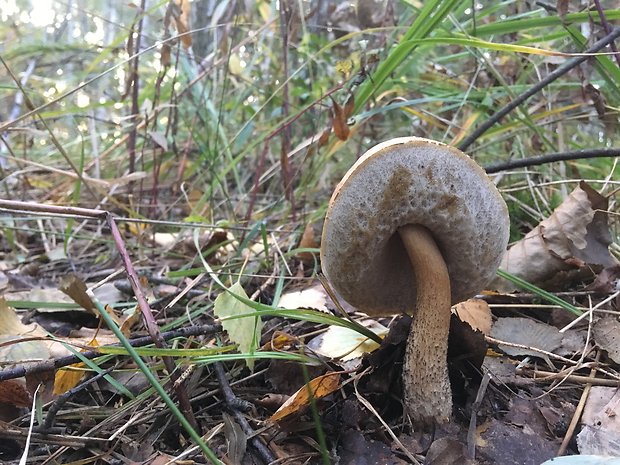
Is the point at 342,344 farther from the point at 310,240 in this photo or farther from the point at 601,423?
the point at 310,240

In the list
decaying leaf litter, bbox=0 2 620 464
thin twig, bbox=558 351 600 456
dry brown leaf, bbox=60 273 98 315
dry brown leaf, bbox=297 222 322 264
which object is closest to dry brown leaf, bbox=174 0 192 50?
decaying leaf litter, bbox=0 2 620 464

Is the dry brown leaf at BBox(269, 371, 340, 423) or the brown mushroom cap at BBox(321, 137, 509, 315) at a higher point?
the brown mushroom cap at BBox(321, 137, 509, 315)

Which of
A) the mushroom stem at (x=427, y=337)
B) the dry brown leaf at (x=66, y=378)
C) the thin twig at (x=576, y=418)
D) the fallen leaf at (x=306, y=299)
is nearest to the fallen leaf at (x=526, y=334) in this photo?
the thin twig at (x=576, y=418)

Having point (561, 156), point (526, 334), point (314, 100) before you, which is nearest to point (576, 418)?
point (526, 334)

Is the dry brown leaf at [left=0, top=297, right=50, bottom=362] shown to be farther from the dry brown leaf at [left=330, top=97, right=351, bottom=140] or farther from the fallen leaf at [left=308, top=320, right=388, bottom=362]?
the dry brown leaf at [left=330, top=97, right=351, bottom=140]

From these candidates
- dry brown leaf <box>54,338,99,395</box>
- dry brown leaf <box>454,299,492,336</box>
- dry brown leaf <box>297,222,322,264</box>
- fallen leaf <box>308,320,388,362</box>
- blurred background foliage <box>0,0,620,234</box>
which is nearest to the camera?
dry brown leaf <box>54,338,99,395</box>

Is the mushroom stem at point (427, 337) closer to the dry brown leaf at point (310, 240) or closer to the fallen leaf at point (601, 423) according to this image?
the fallen leaf at point (601, 423)
